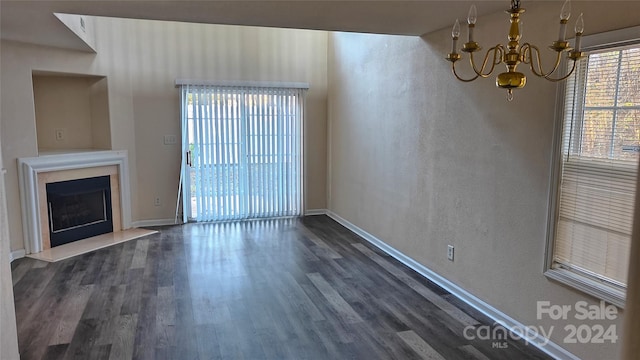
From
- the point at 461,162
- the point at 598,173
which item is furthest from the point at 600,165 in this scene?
the point at 461,162

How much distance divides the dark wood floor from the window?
0.68 meters

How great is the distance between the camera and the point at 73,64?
5.04m

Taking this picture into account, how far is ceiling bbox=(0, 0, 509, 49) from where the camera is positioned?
9.16 ft

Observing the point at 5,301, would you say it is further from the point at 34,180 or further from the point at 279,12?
the point at 34,180

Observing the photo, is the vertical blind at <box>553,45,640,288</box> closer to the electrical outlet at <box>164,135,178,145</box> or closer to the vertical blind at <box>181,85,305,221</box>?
the vertical blind at <box>181,85,305,221</box>

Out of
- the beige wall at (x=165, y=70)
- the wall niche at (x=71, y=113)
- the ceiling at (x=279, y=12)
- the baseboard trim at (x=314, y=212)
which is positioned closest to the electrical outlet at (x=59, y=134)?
the wall niche at (x=71, y=113)

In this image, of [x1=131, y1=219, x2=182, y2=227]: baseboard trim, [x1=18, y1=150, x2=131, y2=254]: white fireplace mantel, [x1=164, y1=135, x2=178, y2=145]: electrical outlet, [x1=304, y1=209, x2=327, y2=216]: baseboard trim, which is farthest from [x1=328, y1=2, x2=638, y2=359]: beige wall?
[x1=18, y1=150, x2=131, y2=254]: white fireplace mantel

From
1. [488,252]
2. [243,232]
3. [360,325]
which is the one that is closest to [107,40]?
[243,232]

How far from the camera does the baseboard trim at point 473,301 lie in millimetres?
2686

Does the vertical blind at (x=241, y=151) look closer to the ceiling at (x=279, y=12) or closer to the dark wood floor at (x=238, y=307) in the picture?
the dark wood floor at (x=238, y=307)

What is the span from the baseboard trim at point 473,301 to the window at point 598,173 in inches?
18.3

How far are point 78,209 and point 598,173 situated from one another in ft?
17.7

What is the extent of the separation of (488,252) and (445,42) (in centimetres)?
174

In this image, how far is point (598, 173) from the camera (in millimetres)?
2381
